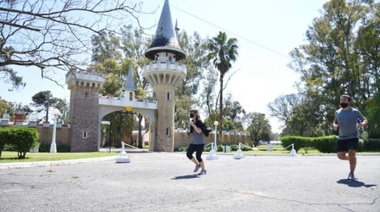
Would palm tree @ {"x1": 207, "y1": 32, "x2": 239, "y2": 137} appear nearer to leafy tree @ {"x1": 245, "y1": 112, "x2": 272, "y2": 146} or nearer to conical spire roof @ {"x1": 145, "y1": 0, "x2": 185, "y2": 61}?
conical spire roof @ {"x1": 145, "y1": 0, "x2": 185, "y2": 61}

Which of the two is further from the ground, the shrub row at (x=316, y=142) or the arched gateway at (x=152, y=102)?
the arched gateway at (x=152, y=102)

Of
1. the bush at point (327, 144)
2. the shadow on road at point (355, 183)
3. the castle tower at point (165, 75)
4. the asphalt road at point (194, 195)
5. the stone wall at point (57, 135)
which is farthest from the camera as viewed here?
the castle tower at point (165, 75)

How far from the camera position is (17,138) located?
12219mm

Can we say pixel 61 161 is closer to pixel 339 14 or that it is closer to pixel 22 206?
pixel 22 206

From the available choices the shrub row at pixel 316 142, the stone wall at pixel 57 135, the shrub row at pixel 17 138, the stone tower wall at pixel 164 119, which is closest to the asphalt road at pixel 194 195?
the shrub row at pixel 17 138

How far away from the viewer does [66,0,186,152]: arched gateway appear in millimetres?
30562

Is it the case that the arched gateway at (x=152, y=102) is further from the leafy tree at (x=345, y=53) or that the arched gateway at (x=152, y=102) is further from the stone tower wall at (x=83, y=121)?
the leafy tree at (x=345, y=53)

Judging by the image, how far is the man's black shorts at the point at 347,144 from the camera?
6840mm

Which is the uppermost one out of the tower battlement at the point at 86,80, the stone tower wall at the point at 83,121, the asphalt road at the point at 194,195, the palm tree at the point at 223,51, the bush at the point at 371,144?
the palm tree at the point at 223,51

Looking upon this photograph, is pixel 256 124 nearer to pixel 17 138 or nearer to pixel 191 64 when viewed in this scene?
pixel 191 64

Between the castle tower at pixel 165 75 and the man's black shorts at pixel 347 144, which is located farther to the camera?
the castle tower at pixel 165 75

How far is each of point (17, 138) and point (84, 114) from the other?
18.7m

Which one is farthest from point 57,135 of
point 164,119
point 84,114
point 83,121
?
point 164,119

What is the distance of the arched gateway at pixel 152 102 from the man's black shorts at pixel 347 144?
26475mm
